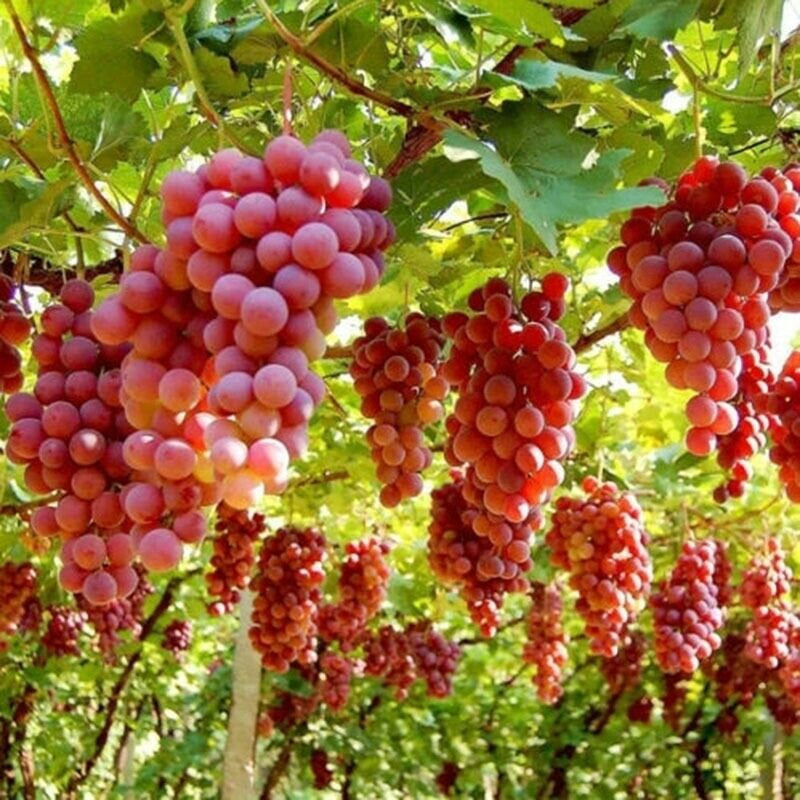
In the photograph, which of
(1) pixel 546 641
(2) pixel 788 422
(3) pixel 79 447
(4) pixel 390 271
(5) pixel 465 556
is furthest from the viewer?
(1) pixel 546 641

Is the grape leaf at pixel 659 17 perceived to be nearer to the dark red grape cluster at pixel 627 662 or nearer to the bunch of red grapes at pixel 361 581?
the bunch of red grapes at pixel 361 581

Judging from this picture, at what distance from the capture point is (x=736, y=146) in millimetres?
1771

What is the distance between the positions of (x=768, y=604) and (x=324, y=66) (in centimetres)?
292

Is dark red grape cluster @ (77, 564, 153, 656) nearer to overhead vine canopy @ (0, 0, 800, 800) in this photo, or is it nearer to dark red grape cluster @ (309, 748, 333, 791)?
overhead vine canopy @ (0, 0, 800, 800)

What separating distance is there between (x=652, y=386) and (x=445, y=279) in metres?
1.80

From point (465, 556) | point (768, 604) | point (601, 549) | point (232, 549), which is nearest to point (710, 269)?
point (465, 556)

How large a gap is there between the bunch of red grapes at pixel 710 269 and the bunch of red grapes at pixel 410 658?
11.9ft

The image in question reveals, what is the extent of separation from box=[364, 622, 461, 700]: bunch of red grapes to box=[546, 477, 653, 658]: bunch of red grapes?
217cm

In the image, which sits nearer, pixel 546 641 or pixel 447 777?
pixel 546 641

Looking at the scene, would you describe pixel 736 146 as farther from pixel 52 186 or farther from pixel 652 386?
pixel 652 386

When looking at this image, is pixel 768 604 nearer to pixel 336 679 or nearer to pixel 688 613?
pixel 688 613

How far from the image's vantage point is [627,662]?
6137 millimetres

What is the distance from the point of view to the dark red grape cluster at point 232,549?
10.3 ft

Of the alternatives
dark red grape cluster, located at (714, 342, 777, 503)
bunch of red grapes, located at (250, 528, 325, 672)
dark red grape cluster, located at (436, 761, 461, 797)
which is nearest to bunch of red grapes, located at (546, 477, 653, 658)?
bunch of red grapes, located at (250, 528, 325, 672)
